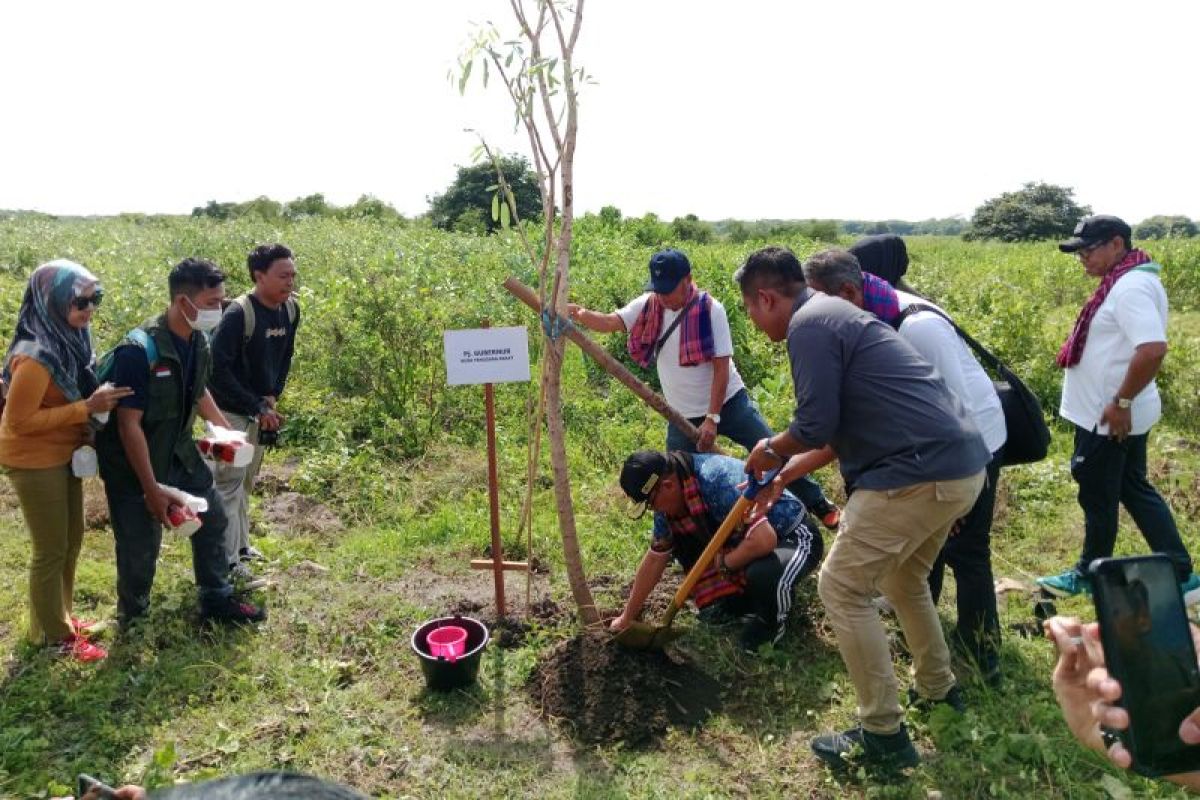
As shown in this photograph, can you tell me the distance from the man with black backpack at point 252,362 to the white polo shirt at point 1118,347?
4.03 metres

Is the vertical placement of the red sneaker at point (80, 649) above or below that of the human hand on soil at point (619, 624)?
below

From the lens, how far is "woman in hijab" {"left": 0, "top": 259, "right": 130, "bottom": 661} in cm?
332

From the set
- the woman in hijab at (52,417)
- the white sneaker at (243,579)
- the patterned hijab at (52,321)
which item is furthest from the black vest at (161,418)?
the white sneaker at (243,579)

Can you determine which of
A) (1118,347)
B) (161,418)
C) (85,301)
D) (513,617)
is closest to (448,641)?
(513,617)

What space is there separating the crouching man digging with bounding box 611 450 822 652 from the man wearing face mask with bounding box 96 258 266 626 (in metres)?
2.06

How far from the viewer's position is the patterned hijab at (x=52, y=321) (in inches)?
131

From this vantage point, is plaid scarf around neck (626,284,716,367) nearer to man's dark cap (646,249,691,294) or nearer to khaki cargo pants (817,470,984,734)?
man's dark cap (646,249,691,294)

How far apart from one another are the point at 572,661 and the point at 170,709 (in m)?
1.68

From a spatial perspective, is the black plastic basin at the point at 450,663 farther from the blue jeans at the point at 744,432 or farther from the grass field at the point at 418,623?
the blue jeans at the point at 744,432

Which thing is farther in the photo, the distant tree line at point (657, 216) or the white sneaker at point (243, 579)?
the distant tree line at point (657, 216)

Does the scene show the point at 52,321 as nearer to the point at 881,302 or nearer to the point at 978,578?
the point at 881,302

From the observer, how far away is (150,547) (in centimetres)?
379

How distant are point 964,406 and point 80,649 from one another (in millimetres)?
3979

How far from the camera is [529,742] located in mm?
3127
